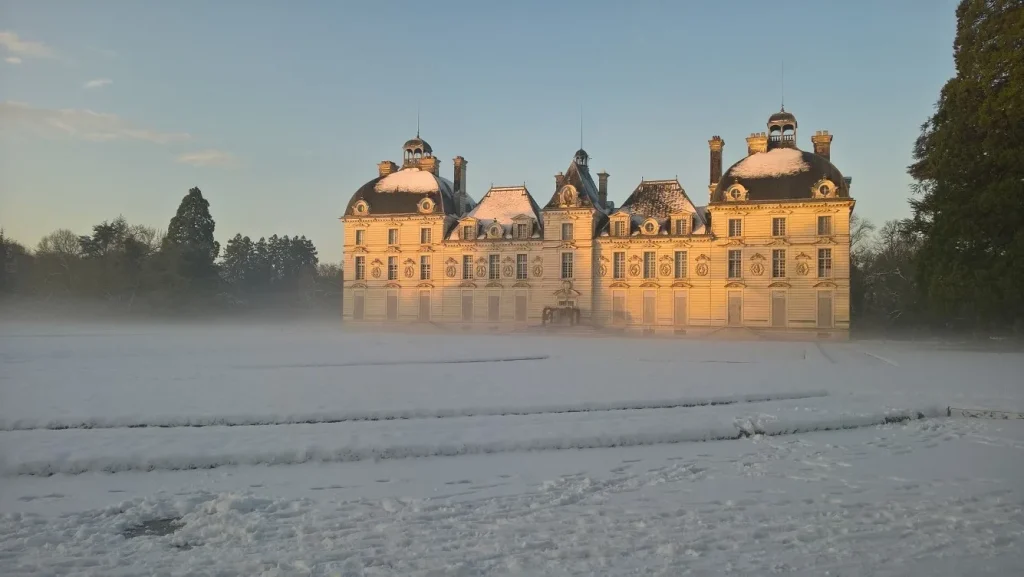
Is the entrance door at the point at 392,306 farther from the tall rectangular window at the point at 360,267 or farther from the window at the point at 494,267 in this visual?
the window at the point at 494,267

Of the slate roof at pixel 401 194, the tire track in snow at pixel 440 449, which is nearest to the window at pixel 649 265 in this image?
the slate roof at pixel 401 194

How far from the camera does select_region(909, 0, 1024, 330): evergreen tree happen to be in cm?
2603

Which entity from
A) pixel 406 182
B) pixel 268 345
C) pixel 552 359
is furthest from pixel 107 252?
pixel 552 359

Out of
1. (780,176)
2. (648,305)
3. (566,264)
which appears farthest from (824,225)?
(566,264)

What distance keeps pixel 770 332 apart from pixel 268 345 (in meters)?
29.1

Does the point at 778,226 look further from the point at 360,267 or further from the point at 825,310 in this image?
the point at 360,267

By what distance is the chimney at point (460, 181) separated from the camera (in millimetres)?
53469

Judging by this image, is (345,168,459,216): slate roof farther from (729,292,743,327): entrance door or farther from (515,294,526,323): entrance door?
(729,292,743,327): entrance door

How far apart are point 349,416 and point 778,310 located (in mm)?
37132

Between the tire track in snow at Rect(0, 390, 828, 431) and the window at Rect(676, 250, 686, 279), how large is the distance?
3278cm

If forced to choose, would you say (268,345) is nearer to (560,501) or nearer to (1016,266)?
(560,501)

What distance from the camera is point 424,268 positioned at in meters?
50.2

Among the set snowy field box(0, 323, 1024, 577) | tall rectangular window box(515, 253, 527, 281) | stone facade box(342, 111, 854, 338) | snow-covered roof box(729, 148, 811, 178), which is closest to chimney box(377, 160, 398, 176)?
stone facade box(342, 111, 854, 338)

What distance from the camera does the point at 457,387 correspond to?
580 inches
